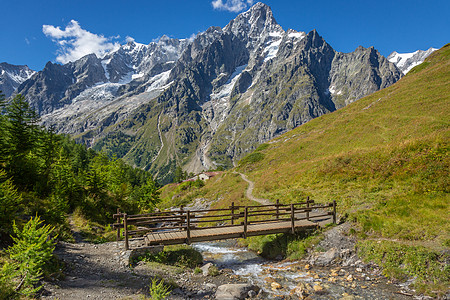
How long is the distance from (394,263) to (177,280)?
13.8m

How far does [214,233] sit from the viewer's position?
18031mm

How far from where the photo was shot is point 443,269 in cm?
1261

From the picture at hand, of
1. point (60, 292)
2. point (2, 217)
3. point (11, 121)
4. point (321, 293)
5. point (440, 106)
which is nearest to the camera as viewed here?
point (60, 292)

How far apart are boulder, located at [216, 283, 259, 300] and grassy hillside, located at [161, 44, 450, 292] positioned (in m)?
8.68

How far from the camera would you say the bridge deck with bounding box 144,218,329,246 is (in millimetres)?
16834

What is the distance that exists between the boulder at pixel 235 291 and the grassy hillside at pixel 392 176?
8.68 meters

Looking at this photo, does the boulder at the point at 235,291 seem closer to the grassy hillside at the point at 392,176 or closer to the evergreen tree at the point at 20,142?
the grassy hillside at the point at 392,176

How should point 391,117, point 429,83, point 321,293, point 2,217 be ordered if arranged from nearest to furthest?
point 2,217
point 321,293
point 391,117
point 429,83

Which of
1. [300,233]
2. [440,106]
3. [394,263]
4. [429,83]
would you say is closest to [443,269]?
[394,263]

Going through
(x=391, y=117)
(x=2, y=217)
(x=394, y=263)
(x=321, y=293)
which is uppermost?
(x=391, y=117)

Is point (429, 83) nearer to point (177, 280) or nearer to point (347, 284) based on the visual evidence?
point (347, 284)

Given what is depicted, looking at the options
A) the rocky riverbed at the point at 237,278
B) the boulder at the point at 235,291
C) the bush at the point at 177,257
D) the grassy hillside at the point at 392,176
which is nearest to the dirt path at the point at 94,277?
the rocky riverbed at the point at 237,278

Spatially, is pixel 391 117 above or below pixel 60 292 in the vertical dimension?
above

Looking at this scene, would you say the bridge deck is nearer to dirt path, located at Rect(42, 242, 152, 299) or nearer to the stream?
the stream
